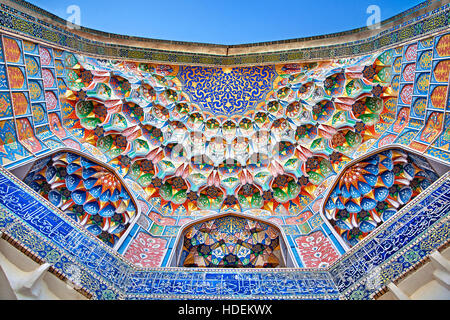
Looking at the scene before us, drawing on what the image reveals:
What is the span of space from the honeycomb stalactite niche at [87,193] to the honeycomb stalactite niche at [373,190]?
508cm

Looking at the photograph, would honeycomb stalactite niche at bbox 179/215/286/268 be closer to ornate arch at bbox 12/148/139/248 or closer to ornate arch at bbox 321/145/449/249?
ornate arch at bbox 321/145/449/249

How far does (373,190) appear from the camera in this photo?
614cm

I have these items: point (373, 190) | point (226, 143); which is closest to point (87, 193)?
point (226, 143)

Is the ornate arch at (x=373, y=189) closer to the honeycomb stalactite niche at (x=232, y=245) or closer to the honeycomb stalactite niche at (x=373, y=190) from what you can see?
the honeycomb stalactite niche at (x=373, y=190)

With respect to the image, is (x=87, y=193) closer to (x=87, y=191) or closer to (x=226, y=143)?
(x=87, y=191)

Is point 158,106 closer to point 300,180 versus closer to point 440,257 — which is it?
point 300,180

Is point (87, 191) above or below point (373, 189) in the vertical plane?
above

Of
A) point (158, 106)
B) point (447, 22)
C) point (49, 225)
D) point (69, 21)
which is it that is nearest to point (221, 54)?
point (158, 106)

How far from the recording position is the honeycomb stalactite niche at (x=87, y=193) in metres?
5.71

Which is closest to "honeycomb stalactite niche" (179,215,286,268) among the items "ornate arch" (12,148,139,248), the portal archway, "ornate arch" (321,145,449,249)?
the portal archway

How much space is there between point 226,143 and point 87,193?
438 centimetres

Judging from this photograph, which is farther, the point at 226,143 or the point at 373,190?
the point at 226,143

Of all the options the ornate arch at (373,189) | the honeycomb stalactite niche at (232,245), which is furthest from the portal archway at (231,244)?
the ornate arch at (373,189)

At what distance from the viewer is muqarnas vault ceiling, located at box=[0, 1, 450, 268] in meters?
5.43
